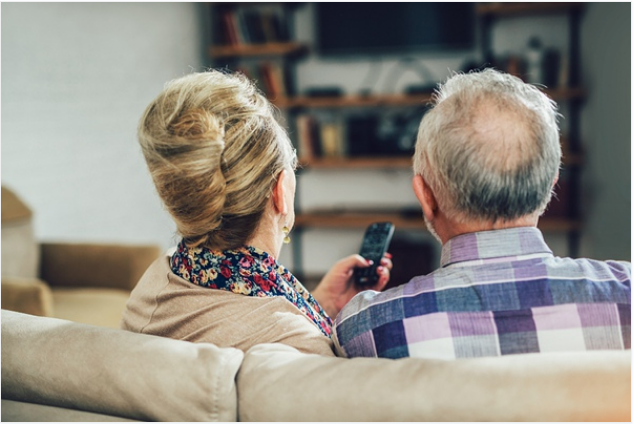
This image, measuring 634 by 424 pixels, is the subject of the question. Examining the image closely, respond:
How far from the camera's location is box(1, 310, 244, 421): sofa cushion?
0.83 meters

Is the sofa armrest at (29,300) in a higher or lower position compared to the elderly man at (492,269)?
lower

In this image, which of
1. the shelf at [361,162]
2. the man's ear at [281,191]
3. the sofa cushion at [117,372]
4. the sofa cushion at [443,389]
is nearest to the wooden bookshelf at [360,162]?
the shelf at [361,162]

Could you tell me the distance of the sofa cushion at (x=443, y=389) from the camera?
75 cm

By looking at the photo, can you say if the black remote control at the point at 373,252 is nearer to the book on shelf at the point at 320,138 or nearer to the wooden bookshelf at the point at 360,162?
the wooden bookshelf at the point at 360,162

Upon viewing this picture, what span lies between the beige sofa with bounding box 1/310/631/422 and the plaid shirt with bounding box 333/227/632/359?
0.11 m

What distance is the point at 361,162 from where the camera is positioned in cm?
405

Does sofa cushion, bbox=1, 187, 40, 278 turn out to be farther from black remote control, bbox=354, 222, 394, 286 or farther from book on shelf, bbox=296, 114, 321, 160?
book on shelf, bbox=296, 114, 321, 160

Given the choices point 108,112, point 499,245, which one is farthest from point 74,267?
point 499,245

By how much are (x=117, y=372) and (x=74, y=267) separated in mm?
2009

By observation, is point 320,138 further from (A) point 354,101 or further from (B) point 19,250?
(B) point 19,250

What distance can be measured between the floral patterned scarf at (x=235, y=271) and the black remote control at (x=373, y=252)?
13.9 inches

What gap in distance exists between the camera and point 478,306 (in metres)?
0.92

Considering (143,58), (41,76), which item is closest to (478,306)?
(41,76)

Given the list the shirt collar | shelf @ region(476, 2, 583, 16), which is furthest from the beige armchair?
shelf @ region(476, 2, 583, 16)
